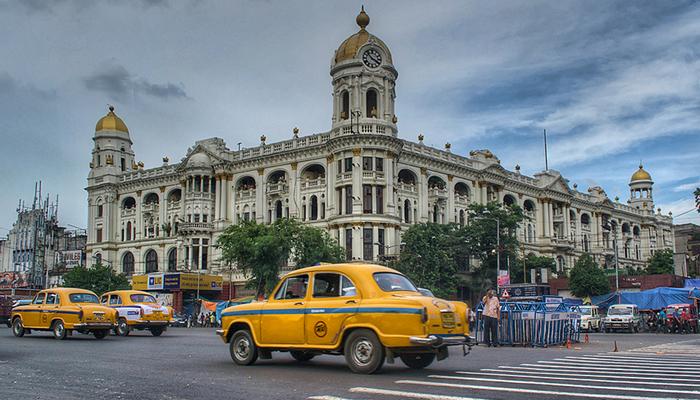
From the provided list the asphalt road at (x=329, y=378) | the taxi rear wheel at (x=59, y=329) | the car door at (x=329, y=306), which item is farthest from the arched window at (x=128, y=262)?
the car door at (x=329, y=306)

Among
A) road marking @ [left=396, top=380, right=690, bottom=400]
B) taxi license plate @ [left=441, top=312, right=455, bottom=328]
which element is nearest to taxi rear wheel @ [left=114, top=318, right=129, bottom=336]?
taxi license plate @ [left=441, top=312, right=455, bottom=328]

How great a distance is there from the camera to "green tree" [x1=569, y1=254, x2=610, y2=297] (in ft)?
201

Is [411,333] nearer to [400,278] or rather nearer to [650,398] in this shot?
[400,278]

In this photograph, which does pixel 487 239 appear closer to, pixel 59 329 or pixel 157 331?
pixel 157 331

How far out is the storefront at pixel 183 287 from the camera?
6153 centimetres

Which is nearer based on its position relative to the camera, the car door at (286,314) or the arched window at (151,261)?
the car door at (286,314)

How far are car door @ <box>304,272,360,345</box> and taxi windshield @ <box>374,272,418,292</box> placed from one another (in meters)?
0.47

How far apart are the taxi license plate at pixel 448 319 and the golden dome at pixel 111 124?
74119 mm

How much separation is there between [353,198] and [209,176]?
17430mm

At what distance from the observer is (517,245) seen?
204 ft

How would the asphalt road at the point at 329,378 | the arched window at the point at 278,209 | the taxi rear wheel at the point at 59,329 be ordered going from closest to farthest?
the asphalt road at the point at 329,378
the taxi rear wheel at the point at 59,329
the arched window at the point at 278,209

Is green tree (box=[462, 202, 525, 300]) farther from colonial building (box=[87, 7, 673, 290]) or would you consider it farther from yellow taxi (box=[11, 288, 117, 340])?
yellow taxi (box=[11, 288, 117, 340])

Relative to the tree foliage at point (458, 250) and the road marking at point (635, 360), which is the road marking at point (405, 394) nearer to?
the road marking at point (635, 360)

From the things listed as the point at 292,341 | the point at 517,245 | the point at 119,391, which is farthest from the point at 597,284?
the point at 119,391
